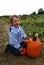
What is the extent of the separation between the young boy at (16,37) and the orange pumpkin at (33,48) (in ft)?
0.54

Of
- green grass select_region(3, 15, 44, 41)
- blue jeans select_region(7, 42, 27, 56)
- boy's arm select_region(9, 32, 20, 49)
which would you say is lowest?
green grass select_region(3, 15, 44, 41)

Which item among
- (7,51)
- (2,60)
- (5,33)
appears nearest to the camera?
(2,60)

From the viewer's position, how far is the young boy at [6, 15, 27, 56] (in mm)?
5289

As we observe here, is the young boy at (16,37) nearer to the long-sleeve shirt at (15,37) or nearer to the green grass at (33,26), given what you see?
the long-sleeve shirt at (15,37)

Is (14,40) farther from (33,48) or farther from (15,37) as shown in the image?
(33,48)

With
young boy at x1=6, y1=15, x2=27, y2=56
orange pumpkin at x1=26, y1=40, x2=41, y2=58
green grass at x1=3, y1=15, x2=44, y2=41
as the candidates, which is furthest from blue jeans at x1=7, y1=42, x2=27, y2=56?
green grass at x1=3, y1=15, x2=44, y2=41

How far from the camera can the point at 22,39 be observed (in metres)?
5.41

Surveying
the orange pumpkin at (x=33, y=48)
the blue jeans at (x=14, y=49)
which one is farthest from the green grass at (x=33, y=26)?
the orange pumpkin at (x=33, y=48)

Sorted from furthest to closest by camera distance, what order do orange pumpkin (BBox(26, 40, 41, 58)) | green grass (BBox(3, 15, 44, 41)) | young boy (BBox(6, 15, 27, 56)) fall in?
green grass (BBox(3, 15, 44, 41)), young boy (BBox(6, 15, 27, 56)), orange pumpkin (BBox(26, 40, 41, 58))

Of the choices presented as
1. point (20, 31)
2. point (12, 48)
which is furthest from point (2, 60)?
point (20, 31)

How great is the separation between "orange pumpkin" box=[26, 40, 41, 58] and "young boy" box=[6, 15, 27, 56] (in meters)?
0.17

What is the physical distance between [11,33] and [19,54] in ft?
→ 1.62

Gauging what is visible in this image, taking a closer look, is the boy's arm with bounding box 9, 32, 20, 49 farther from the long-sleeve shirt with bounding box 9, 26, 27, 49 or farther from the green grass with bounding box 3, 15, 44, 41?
the green grass with bounding box 3, 15, 44, 41

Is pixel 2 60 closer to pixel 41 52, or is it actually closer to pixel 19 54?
pixel 19 54
